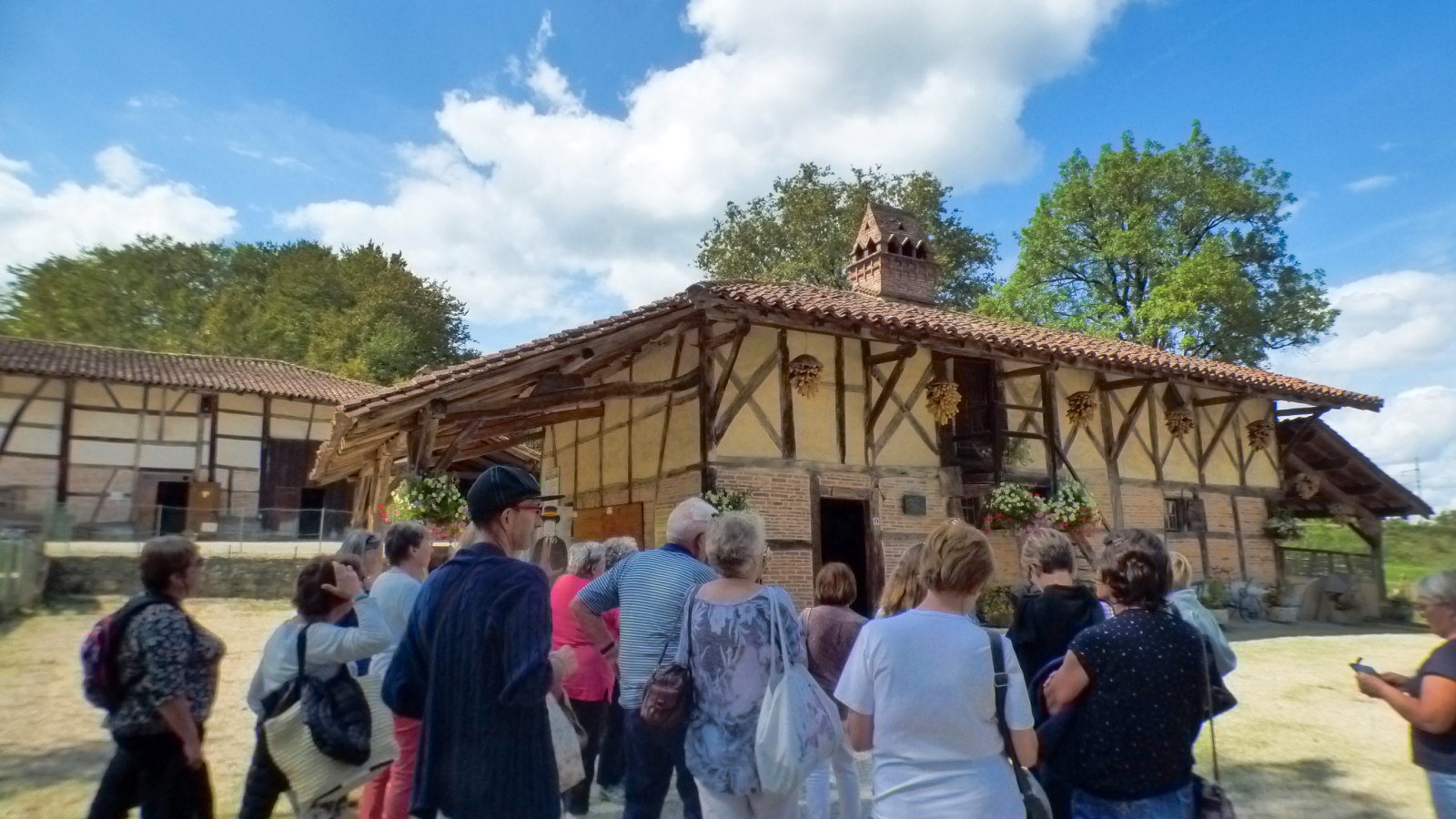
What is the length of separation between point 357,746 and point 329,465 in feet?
31.5

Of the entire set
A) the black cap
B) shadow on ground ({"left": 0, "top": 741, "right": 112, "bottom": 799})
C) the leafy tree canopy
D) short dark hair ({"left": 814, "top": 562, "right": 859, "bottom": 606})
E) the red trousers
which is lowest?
shadow on ground ({"left": 0, "top": 741, "right": 112, "bottom": 799})

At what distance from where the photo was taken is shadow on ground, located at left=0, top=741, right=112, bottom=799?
5246 millimetres

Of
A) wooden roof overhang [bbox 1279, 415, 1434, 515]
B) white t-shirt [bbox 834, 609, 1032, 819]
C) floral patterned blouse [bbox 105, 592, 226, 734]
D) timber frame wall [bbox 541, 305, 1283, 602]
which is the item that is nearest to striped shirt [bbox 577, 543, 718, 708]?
white t-shirt [bbox 834, 609, 1032, 819]

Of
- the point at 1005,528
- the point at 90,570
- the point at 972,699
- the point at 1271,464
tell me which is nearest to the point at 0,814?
the point at 972,699

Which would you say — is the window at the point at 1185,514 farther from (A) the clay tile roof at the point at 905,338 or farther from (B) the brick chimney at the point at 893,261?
(B) the brick chimney at the point at 893,261

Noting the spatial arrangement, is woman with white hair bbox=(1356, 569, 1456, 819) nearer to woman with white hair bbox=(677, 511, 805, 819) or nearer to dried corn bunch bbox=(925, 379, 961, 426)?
woman with white hair bbox=(677, 511, 805, 819)

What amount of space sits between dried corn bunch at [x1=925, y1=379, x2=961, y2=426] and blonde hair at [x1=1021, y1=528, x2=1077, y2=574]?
806cm

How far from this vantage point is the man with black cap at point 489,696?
228 cm

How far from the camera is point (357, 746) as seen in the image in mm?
3207

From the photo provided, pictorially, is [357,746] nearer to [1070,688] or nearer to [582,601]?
[582,601]

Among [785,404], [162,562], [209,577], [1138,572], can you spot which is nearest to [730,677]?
[1138,572]

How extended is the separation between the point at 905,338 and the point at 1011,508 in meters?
2.92

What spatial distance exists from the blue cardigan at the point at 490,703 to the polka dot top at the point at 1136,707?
151 cm

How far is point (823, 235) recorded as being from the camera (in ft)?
87.2
